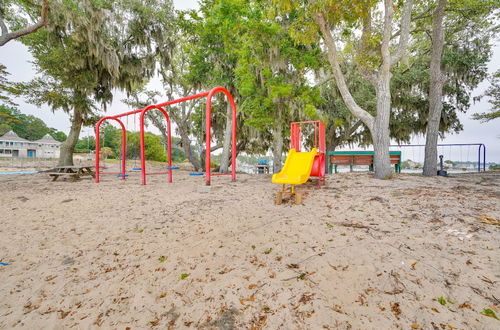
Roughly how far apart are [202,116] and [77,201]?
34.0 ft

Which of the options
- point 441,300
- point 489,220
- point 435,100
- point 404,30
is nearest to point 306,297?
point 441,300

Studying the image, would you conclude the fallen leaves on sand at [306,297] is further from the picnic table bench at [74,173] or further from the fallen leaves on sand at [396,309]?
the picnic table bench at [74,173]

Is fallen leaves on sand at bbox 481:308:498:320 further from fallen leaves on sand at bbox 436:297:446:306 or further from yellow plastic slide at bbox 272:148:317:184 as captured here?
yellow plastic slide at bbox 272:148:317:184

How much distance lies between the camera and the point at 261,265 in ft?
6.93

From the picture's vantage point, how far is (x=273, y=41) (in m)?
7.95

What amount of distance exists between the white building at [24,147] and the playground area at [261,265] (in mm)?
44449

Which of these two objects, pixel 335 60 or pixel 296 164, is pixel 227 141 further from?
pixel 296 164

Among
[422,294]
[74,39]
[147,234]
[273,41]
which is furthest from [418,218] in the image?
[74,39]

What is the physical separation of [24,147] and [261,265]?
4926 cm

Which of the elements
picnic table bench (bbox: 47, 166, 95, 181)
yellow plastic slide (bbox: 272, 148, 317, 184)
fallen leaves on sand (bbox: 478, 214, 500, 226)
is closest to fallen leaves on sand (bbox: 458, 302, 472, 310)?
fallen leaves on sand (bbox: 478, 214, 500, 226)

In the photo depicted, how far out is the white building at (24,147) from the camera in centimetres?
3422

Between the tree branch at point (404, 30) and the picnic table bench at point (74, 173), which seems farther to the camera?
the picnic table bench at point (74, 173)

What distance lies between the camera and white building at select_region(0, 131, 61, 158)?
34219mm

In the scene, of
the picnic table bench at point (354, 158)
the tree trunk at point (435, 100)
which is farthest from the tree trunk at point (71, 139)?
the tree trunk at point (435, 100)
